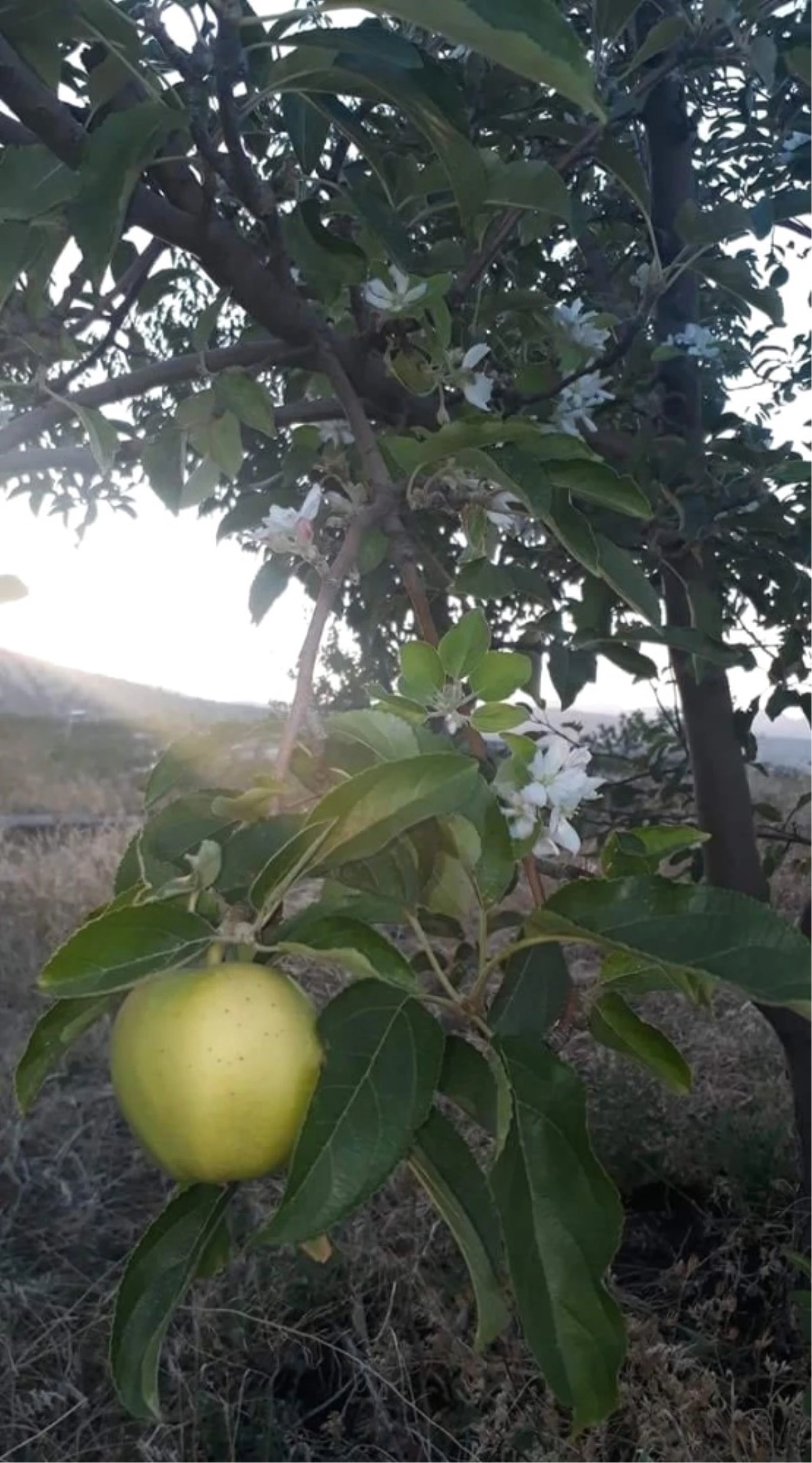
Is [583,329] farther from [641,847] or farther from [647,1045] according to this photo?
[647,1045]

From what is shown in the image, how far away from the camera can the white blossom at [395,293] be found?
0.93 meters

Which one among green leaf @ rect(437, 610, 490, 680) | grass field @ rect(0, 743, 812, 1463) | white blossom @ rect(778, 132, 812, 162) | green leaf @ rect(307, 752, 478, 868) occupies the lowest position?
grass field @ rect(0, 743, 812, 1463)

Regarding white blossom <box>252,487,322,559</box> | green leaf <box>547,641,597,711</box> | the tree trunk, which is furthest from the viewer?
the tree trunk

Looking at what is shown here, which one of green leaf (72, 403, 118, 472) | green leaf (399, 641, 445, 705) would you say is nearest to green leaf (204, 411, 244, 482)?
green leaf (72, 403, 118, 472)

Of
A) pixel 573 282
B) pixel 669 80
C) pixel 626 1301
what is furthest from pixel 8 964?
pixel 669 80

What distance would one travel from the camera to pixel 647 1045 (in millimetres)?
569

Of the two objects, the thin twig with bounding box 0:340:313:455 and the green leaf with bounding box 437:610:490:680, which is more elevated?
the thin twig with bounding box 0:340:313:455

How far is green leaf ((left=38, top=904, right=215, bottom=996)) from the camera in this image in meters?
0.47

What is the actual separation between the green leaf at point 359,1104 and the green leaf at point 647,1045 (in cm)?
10

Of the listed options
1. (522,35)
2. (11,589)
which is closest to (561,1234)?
Result: (11,589)

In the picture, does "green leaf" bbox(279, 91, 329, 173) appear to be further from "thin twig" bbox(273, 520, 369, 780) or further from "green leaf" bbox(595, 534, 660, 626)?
"thin twig" bbox(273, 520, 369, 780)

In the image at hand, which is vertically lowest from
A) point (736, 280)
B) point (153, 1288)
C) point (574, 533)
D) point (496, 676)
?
point (153, 1288)

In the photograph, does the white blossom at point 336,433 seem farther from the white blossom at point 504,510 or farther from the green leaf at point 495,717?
the green leaf at point 495,717

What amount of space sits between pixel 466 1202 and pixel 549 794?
0.27m
